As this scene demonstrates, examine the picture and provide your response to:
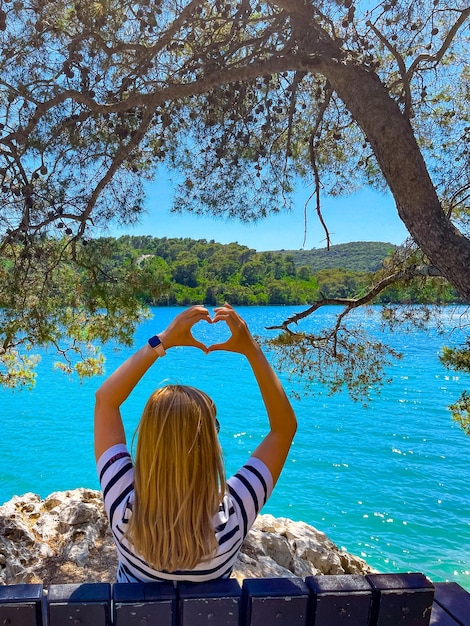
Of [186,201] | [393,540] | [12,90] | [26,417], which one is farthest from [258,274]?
[12,90]

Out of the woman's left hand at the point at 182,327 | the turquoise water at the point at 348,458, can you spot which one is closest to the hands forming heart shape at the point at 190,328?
the woman's left hand at the point at 182,327

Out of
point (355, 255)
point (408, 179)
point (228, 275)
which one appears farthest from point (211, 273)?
point (408, 179)

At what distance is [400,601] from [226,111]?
3248mm

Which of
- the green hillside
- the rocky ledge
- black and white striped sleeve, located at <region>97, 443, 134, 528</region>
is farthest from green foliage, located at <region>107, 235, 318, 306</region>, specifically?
black and white striped sleeve, located at <region>97, 443, 134, 528</region>

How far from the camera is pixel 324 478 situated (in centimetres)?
977

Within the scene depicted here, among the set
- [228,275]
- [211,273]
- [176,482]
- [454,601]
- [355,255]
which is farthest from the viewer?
[355,255]

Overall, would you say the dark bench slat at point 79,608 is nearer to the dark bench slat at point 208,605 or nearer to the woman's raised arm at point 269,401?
the dark bench slat at point 208,605

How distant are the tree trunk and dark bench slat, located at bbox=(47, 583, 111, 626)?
1.57 meters

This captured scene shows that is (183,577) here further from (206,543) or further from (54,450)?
(54,450)

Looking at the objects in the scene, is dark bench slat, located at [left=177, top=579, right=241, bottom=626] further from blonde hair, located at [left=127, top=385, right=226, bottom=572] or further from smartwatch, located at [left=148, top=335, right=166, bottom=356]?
smartwatch, located at [left=148, top=335, right=166, bottom=356]

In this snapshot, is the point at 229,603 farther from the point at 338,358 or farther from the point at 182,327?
the point at 338,358

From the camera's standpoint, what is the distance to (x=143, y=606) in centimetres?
90

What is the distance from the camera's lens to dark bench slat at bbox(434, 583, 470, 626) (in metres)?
1.13

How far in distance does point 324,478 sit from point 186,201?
7.18 metres
